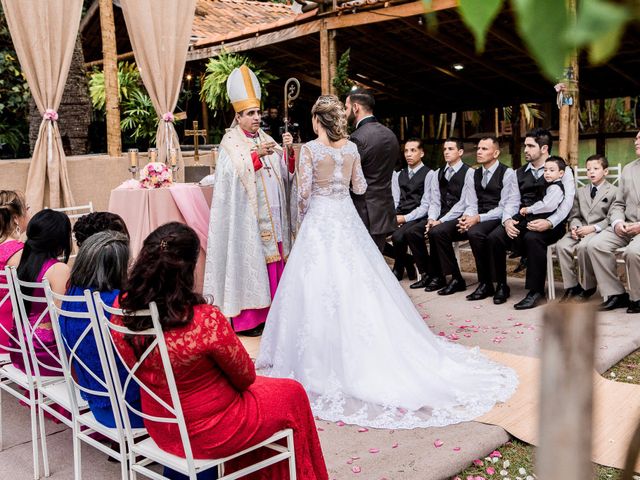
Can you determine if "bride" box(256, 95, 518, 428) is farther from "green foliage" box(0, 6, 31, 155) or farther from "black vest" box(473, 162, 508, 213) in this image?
"green foliage" box(0, 6, 31, 155)

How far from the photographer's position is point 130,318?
88.7 inches

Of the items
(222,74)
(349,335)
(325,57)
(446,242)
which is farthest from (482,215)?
(222,74)

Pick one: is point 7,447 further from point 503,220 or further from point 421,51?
point 421,51

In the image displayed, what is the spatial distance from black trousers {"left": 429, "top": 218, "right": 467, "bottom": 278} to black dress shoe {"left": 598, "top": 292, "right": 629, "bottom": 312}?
132 centimetres

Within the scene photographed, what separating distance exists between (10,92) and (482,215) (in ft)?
20.4

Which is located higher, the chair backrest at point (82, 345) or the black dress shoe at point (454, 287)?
the chair backrest at point (82, 345)

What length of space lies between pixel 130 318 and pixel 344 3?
6450 millimetres

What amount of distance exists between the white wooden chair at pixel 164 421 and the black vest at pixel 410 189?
445cm

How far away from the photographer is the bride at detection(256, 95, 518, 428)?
354cm

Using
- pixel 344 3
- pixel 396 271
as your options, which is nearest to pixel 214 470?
pixel 396 271

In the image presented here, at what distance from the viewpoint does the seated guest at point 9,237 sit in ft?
11.5

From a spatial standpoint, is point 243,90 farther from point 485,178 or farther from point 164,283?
point 164,283

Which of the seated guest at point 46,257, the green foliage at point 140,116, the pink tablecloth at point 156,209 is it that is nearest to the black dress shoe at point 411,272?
the pink tablecloth at point 156,209

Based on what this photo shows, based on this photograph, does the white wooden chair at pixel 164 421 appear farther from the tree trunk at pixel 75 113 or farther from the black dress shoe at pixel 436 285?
the tree trunk at pixel 75 113
